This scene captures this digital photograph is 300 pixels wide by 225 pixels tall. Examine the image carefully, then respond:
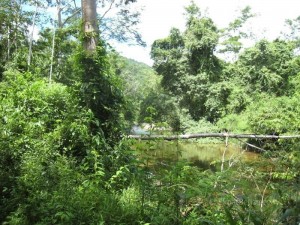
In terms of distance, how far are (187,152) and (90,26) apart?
14.3 metres

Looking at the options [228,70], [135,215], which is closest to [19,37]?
[228,70]

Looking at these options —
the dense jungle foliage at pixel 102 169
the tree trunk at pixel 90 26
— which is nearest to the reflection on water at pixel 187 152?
the dense jungle foliage at pixel 102 169

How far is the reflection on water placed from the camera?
395 cm

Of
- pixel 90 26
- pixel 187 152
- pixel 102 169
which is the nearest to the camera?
pixel 102 169

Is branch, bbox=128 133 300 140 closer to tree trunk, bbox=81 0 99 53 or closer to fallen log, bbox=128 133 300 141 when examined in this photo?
fallen log, bbox=128 133 300 141

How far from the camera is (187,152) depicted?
18953mm

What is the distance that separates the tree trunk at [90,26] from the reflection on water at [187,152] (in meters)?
2.02

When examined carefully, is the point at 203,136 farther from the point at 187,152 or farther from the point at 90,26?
the point at 187,152

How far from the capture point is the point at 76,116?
16.6ft

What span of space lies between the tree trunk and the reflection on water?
2024 mm

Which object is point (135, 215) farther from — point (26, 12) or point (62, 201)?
point (26, 12)

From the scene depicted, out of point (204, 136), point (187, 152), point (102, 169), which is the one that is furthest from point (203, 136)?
point (187, 152)

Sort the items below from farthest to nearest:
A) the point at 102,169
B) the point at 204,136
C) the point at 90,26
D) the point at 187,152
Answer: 1. the point at 187,152
2. the point at 90,26
3. the point at 204,136
4. the point at 102,169

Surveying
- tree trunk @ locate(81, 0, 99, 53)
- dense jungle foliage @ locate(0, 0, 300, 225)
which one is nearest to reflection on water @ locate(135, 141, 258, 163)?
dense jungle foliage @ locate(0, 0, 300, 225)
